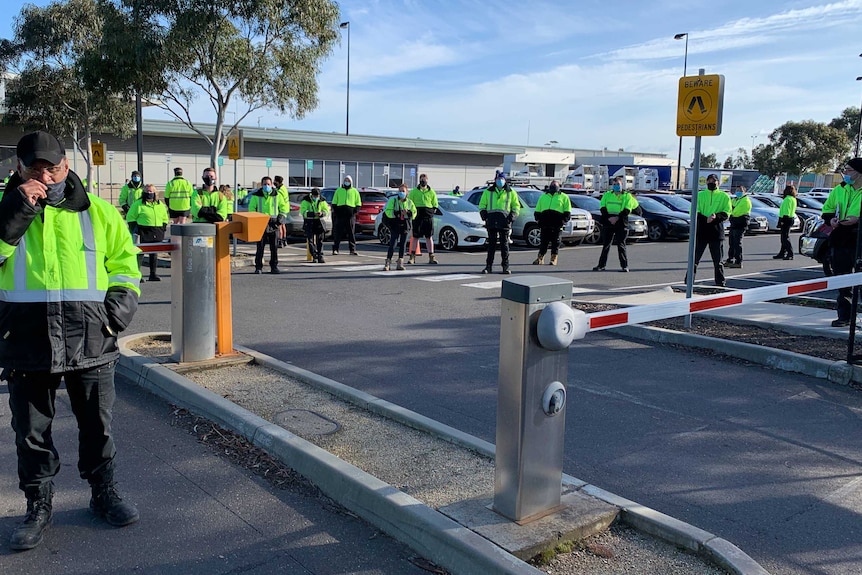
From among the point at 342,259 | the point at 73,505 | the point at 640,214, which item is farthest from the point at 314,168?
the point at 73,505

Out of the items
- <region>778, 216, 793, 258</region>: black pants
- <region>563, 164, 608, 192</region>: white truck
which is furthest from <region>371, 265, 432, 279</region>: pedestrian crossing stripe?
<region>563, 164, 608, 192</region>: white truck

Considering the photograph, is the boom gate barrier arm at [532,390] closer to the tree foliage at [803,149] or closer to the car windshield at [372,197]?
the car windshield at [372,197]

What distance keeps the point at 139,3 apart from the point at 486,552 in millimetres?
14506

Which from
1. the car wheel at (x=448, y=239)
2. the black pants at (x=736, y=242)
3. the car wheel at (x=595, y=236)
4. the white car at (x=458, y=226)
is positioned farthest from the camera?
the car wheel at (x=595, y=236)

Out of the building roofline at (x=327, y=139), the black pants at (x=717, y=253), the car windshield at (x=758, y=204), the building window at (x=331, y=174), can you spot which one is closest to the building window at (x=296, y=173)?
the building roofline at (x=327, y=139)

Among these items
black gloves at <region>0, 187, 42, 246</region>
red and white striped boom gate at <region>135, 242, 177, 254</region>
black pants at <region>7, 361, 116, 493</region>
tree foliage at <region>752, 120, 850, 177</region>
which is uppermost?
tree foliage at <region>752, 120, 850, 177</region>

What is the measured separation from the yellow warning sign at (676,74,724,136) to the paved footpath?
21.2 feet

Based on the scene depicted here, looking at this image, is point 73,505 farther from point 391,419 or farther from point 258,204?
point 258,204

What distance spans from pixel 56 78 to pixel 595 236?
17.1 metres

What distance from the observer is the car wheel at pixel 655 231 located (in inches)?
915

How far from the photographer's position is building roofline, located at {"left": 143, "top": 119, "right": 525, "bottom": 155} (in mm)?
32406

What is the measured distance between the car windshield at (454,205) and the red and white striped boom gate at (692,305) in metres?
13.8

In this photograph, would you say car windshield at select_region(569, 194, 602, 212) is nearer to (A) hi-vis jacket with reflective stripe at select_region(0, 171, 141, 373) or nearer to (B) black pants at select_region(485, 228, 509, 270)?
(B) black pants at select_region(485, 228, 509, 270)

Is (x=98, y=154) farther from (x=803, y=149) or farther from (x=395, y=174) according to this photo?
(x=803, y=149)
